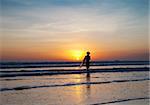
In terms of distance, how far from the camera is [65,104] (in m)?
9.68

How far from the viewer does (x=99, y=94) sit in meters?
11.8

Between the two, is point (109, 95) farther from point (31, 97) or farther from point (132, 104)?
point (31, 97)

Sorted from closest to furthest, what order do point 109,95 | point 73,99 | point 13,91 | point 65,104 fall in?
point 65,104 < point 73,99 < point 109,95 < point 13,91

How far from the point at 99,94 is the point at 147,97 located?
73.3 inches

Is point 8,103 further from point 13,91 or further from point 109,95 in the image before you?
point 109,95

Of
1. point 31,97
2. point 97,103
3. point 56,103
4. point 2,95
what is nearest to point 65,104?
point 56,103

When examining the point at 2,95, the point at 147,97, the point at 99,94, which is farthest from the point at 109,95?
the point at 2,95

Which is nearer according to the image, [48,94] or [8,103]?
[8,103]

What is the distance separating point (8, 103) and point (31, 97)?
4.06 feet

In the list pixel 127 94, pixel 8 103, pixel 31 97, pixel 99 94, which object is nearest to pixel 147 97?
pixel 127 94

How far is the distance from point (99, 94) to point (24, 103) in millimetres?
3241

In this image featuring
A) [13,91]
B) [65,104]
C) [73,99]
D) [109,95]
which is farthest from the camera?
[13,91]

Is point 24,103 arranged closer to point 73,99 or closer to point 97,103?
point 73,99

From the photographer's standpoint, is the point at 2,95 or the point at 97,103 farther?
the point at 2,95
